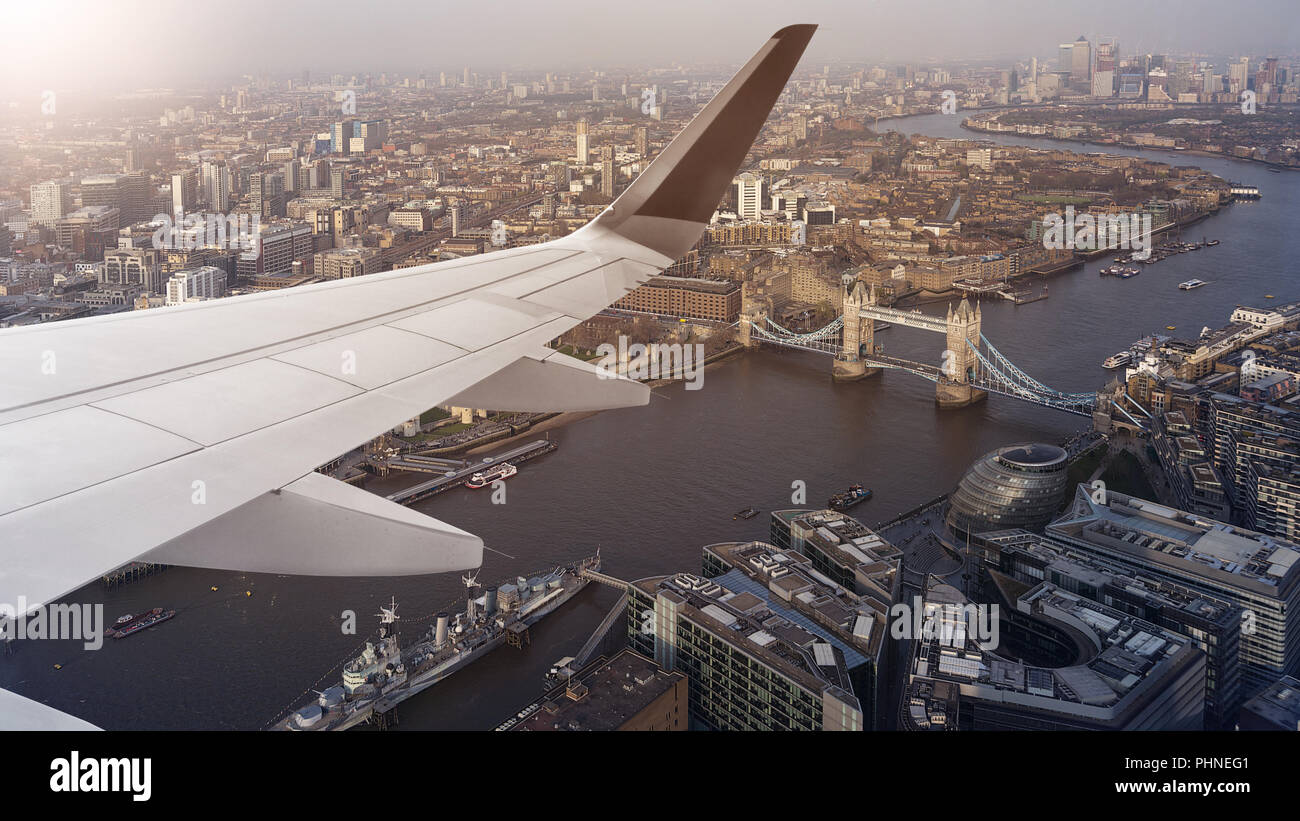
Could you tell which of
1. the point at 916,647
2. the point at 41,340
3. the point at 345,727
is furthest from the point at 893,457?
the point at 41,340

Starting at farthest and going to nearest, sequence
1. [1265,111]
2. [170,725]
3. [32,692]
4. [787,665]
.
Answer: [1265,111]
[32,692]
[170,725]
[787,665]

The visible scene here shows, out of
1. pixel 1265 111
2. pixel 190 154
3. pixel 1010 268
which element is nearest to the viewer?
pixel 1010 268

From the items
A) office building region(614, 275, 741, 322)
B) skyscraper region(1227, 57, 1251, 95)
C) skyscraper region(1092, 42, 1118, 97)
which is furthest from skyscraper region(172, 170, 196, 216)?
skyscraper region(1092, 42, 1118, 97)

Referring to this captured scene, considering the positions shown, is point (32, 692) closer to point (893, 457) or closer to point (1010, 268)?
point (893, 457)

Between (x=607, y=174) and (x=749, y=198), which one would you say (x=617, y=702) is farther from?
(x=607, y=174)

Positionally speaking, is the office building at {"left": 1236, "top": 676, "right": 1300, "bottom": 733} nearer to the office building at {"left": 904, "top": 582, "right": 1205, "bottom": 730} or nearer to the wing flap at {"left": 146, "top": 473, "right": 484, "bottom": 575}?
the office building at {"left": 904, "top": 582, "right": 1205, "bottom": 730}

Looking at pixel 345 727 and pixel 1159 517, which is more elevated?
pixel 1159 517

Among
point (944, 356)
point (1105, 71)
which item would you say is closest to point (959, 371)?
point (944, 356)

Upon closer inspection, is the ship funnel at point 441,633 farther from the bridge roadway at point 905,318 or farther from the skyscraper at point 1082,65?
the skyscraper at point 1082,65

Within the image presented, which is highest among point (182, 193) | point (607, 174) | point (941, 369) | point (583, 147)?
point (583, 147)
